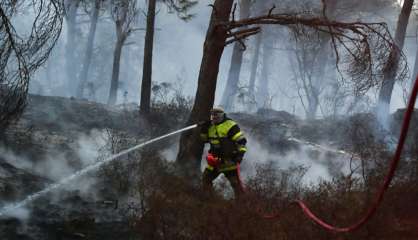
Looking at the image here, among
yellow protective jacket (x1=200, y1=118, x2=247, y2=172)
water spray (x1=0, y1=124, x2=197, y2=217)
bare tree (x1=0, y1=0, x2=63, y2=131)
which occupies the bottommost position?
water spray (x1=0, y1=124, x2=197, y2=217)

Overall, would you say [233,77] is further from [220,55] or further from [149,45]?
[220,55]

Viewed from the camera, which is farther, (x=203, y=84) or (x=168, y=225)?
(x=203, y=84)

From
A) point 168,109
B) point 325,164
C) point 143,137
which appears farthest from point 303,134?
point 143,137

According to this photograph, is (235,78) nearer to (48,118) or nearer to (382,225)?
(48,118)

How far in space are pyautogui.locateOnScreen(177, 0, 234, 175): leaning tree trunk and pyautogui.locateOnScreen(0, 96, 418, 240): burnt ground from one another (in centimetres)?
149

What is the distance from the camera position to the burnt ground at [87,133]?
6664 millimetres

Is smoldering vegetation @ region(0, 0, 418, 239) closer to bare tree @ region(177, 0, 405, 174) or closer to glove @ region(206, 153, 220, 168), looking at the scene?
bare tree @ region(177, 0, 405, 174)

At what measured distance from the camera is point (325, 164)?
12.4 meters

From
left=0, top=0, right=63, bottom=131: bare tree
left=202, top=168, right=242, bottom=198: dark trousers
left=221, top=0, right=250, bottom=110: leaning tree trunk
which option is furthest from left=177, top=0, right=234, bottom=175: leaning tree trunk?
left=221, top=0, right=250, bottom=110: leaning tree trunk

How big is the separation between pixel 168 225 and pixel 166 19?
5484 centimetres

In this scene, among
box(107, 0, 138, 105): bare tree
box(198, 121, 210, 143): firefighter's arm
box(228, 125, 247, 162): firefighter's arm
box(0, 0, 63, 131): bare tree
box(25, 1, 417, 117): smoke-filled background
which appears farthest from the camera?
box(25, 1, 417, 117): smoke-filled background

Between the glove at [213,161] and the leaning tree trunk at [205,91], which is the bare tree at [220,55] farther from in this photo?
the glove at [213,161]

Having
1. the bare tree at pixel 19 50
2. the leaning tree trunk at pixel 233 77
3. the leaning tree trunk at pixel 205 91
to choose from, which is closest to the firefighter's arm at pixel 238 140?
the leaning tree trunk at pixel 205 91

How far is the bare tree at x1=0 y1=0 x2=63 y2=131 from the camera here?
16.4 feet
